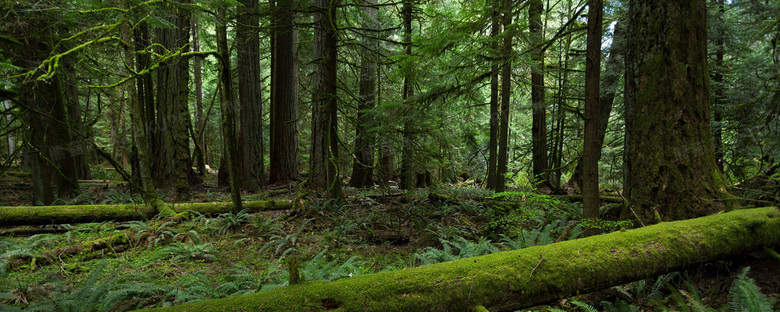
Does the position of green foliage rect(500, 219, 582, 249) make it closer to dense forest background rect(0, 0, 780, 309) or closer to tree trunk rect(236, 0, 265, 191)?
dense forest background rect(0, 0, 780, 309)

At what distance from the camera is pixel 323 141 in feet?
26.1

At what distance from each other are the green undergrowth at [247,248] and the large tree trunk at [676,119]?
1.08 meters

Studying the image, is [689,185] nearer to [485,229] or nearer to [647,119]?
[647,119]

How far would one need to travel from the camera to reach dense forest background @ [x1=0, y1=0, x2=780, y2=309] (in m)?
4.07

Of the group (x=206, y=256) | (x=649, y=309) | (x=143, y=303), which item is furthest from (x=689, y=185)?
(x=206, y=256)

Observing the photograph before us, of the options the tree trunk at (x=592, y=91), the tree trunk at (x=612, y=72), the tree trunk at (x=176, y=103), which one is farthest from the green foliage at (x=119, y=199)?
the tree trunk at (x=612, y=72)

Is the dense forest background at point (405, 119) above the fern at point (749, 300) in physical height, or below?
above

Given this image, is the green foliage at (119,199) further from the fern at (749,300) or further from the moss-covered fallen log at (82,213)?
the fern at (749,300)

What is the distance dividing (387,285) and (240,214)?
5467mm

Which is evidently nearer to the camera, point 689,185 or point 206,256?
point 689,185

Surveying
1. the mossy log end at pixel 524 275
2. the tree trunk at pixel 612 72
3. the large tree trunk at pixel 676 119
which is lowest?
the mossy log end at pixel 524 275

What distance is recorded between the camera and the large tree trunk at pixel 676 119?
3939 mm

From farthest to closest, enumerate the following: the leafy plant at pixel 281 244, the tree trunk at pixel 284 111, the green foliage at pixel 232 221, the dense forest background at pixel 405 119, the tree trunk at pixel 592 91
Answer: the tree trunk at pixel 284 111 < the green foliage at pixel 232 221 < the leafy plant at pixel 281 244 < the tree trunk at pixel 592 91 < the dense forest background at pixel 405 119

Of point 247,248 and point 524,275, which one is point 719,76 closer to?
point 524,275
